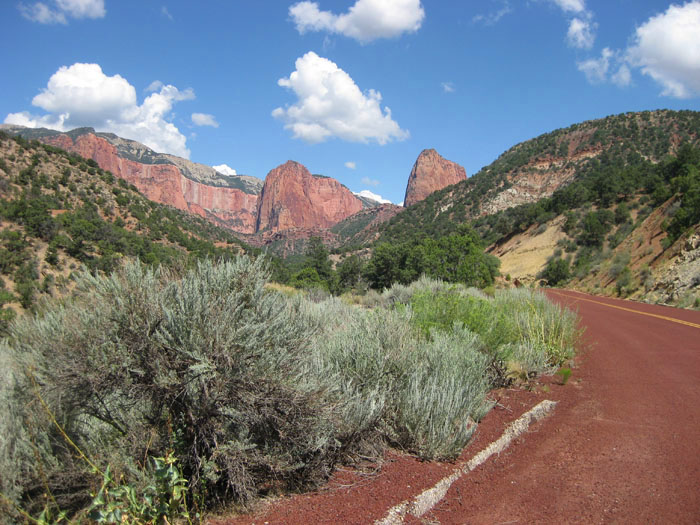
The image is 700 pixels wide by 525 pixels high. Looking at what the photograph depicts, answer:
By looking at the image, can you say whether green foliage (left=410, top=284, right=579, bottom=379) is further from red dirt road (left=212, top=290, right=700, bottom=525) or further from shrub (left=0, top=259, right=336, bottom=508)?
shrub (left=0, top=259, right=336, bottom=508)

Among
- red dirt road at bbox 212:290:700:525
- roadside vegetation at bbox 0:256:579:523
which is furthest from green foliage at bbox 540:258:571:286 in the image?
roadside vegetation at bbox 0:256:579:523

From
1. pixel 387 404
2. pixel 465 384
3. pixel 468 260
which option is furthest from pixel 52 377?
pixel 468 260

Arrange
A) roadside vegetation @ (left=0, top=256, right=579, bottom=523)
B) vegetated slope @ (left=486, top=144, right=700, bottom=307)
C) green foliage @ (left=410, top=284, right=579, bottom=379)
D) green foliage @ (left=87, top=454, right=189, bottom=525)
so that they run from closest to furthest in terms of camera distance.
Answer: green foliage @ (left=87, top=454, right=189, bottom=525), roadside vegetation @ (left=0, top=256, right=579, bottom=523), green foliage @ (left=410, top=284, right=579, bottom=379), vegetated slope @ (left=486, top=144, right=700, bottom=307)

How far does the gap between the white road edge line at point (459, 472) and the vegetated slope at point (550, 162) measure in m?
57.5

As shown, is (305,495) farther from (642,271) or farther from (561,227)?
(561,227)

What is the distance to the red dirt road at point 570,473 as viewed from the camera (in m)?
3.14

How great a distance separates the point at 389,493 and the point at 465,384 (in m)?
2.01

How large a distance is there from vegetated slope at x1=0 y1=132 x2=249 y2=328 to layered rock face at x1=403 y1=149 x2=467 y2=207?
437ft

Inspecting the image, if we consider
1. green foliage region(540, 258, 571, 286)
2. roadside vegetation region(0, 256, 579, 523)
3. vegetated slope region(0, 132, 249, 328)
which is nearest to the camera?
roadside vegetation region(0, 256, 579, 523)

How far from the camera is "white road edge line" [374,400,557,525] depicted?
3098 mm

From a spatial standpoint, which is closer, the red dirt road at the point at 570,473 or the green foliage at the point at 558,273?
the red dirt road at the point at 570,473

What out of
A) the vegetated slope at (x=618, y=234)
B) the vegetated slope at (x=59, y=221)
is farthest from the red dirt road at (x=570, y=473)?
the vegetated slope at (x=59, y=221)

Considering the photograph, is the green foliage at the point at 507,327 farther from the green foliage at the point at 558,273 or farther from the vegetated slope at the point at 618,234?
the green foliage at the point at 558,273

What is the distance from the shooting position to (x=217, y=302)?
3.23 m
